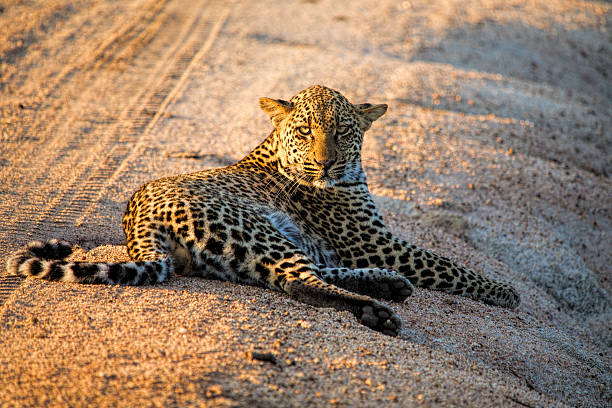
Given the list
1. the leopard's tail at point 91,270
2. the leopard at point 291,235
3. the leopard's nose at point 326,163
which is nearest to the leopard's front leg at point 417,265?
the leopard at point 291,235

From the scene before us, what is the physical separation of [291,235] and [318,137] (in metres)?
0.97

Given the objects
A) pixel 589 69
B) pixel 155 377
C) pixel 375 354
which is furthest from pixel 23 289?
pixel 589 69

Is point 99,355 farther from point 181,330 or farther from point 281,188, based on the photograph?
point 281,188

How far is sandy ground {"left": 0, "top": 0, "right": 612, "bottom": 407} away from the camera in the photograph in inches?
156

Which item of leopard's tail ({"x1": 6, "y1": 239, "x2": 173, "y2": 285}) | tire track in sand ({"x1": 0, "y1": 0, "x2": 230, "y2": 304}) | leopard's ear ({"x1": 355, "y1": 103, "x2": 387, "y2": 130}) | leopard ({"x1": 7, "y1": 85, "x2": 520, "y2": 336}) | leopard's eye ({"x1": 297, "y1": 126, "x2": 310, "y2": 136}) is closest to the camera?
leopard's tail ({"x1": 6, "y1": 239, "x2": 173, "y2": 285})

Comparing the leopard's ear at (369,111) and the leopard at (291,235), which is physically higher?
the leopard's ear at (369,111)

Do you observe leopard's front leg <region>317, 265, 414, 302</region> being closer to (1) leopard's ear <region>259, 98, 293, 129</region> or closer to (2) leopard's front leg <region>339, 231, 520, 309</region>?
(2) leopard's front leg <region>339, 231, 520, 309</region>

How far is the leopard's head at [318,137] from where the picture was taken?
6.00 m

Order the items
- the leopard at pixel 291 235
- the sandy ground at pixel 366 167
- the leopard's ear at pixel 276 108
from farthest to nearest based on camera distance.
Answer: the leopard's ear at pixel 276 108 → the leopard at pixel 291 235 → the sandy ground at pixel 366 167

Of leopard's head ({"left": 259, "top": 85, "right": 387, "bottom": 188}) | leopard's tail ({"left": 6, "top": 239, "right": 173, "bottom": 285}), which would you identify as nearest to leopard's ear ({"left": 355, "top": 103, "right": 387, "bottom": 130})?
leopard's head ({"left": 259, "top": 85, "right": 387, "bottom": 188})

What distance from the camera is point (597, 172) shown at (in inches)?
423

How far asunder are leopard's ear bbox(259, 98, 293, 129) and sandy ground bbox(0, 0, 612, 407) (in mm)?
1988

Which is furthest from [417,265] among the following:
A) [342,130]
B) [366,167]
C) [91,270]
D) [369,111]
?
[366,167]

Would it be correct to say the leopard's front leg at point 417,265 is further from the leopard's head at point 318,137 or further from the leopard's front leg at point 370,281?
Answer: the leopard's head at point 318,137
